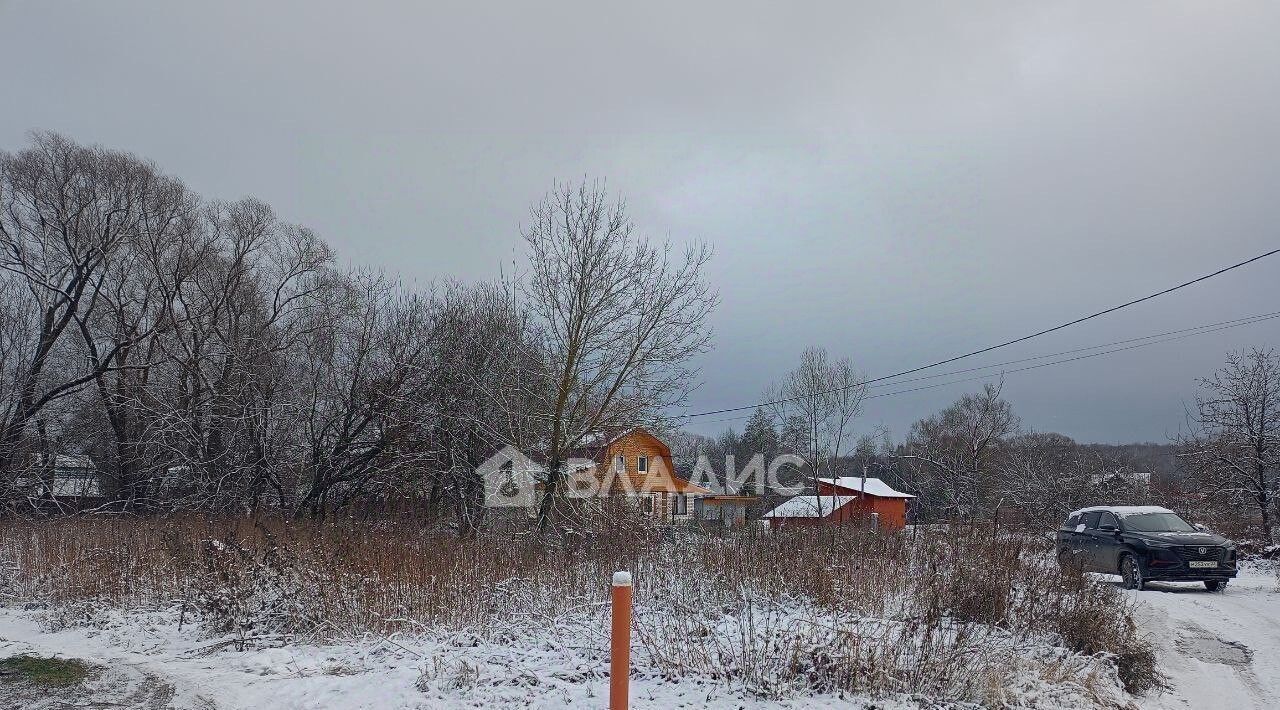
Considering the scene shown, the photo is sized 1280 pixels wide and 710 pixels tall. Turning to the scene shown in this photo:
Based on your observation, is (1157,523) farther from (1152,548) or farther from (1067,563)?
(1067,563)

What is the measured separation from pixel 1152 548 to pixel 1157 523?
116 cm

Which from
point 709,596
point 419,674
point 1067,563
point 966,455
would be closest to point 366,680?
point 419,674

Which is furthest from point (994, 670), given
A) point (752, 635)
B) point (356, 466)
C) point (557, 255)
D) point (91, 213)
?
point (91, 213)

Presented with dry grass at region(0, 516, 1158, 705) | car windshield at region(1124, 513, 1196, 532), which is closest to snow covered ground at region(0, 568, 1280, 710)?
dry grass at region(0, 516, 1158, 705)

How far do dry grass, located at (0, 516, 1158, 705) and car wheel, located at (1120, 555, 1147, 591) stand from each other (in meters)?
4.85

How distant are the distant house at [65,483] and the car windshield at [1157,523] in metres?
27.2

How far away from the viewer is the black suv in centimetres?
1365

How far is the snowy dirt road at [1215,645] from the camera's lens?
6809 millimetres

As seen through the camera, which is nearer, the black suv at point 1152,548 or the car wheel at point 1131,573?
the black suv at point 1152,548

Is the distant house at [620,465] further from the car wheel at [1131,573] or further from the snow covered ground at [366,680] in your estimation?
the snow covered ground at [366,680]

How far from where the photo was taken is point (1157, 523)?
14711 millimetres

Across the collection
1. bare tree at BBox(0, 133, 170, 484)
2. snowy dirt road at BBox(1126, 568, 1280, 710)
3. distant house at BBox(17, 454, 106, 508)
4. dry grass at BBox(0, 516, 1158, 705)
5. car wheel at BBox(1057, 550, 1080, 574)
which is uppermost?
bare tree at BBox(0, 133, 170, 484)

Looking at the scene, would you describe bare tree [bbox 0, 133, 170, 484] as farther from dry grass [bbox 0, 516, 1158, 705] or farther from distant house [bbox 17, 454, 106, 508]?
dry grass [bbox 0, 516, 1158, 705]

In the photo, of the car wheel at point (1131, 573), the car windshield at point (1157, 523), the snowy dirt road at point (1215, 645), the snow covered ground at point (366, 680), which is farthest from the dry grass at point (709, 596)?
the car windshield at point (1157, 523)
